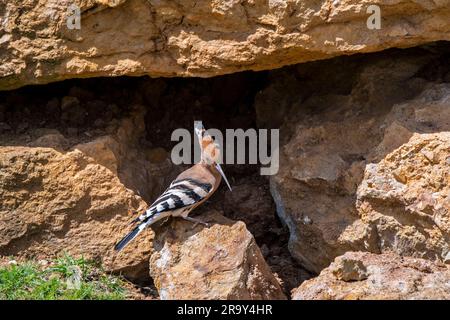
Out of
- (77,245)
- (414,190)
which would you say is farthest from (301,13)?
(77,245)

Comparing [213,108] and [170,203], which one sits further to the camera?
[213,108]

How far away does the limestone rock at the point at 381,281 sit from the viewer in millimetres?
4828

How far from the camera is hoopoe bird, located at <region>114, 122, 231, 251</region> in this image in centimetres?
564

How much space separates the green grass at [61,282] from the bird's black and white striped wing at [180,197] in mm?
587

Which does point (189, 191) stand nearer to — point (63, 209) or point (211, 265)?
point (211, 265)

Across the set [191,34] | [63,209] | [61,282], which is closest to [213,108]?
[191,34]

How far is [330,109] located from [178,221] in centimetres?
154

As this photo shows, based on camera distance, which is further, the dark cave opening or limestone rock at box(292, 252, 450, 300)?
the dark cave opening

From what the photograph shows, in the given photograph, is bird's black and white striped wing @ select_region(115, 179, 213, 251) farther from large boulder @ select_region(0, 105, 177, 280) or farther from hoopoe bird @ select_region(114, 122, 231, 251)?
large boulder @ select_region(0, 105, 177, 280)

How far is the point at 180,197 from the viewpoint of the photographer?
5.76 m

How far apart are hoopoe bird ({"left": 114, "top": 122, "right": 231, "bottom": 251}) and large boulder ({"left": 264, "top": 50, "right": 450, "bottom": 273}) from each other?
1.64 ft

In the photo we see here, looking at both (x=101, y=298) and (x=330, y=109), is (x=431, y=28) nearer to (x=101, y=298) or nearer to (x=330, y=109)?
(x=330, y=109)

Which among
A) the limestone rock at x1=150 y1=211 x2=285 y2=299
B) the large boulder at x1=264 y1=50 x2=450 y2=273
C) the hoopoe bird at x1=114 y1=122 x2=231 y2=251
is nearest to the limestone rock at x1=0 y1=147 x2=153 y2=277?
the hoopoe bird at x1=114 y1=122 x2=231 y2=251

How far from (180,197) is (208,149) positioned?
29.3 inches
